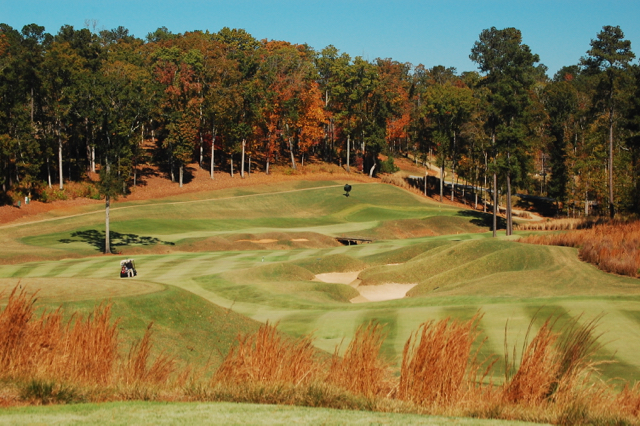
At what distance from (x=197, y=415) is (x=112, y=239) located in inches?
1789

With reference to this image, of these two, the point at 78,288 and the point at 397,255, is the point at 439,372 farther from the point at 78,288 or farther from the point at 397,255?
the point at 397,255

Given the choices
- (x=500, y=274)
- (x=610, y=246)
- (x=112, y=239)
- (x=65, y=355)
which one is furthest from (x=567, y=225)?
(x=65, y=355)

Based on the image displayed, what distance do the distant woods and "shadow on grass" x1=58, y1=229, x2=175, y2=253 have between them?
5.20 meters

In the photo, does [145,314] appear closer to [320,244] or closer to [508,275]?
[508,275]

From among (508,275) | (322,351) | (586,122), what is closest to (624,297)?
(508,275)

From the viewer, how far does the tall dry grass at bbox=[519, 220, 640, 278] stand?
2870 cm

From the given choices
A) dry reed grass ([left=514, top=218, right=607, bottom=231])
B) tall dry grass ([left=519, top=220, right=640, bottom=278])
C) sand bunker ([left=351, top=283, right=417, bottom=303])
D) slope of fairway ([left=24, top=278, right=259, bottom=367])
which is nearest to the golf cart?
sand bunker ([left=351, top=283, right=417, bottom=303])

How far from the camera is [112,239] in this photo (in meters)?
50.4

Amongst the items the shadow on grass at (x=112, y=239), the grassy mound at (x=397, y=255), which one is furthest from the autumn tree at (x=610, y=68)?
the shadow on grass at (x=112, y=239)

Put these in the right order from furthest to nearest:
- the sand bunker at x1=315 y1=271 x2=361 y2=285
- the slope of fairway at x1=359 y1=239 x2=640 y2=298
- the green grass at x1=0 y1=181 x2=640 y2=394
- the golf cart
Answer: the sand bunker at x1=315 y1=271 x2=361 y2=285
the golf cart
the slope of fairway at x1=359 y1=239 x2=640 y2=298
the green grass at x1=0 y1=181 x2=640 y2=394

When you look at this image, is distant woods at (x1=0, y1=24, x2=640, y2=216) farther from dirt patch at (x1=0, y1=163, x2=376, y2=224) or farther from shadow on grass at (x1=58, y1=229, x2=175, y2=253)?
shadow on grass at (x1=58, y1=229, x2=175, y2=253)

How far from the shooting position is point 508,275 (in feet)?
91.7

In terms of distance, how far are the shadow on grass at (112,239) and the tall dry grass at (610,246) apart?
30.1m

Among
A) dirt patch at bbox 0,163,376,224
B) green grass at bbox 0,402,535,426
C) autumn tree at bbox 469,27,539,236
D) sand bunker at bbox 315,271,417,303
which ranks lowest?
sand bunker at bbox 315,271,417,303
